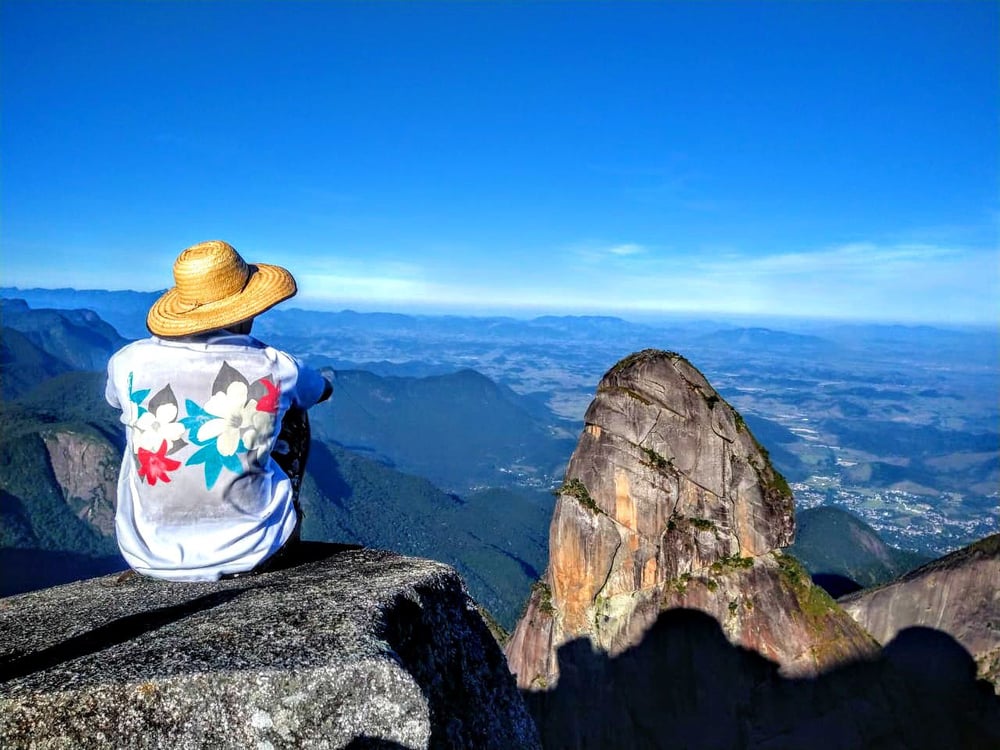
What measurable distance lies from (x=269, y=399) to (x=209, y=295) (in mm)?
1315

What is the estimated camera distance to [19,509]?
605 ft

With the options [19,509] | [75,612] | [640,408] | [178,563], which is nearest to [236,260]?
[178,563]

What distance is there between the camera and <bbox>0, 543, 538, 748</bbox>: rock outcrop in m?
3.58

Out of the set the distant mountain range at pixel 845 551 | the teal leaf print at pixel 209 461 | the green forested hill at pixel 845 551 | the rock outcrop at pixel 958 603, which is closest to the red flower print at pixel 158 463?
the teal leaf print at pixel 209 461

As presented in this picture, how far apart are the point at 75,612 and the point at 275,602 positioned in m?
2.19

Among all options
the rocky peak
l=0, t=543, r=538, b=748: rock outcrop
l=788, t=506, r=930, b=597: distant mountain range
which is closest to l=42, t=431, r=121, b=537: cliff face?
the rocky peak

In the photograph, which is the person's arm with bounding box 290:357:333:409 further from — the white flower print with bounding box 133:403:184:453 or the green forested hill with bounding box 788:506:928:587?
the green forested hill with bounding box 788:506:928:587

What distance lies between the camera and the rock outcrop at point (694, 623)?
29.0 meters

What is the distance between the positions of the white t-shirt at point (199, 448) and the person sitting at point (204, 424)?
1 centimetres

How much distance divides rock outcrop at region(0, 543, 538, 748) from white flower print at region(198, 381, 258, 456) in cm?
144

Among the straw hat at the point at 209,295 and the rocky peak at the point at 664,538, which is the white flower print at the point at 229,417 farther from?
the rocky peak at the point at 664,538

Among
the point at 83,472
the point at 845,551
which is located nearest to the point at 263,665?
the point at 845,551

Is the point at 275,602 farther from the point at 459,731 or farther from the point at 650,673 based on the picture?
the point at 650,673

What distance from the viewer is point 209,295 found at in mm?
6055
